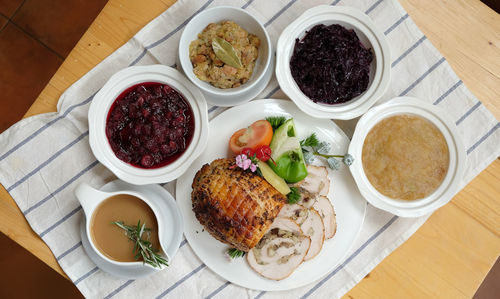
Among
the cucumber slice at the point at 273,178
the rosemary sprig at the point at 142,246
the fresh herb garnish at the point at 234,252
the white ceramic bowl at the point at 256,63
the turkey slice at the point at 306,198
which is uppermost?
the white ceramic bowl at the point at 256,63

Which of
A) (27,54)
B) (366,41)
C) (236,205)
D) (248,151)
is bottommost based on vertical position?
(27,54)

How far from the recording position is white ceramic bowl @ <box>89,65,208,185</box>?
2.32 m

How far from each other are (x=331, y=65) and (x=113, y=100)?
1285mm

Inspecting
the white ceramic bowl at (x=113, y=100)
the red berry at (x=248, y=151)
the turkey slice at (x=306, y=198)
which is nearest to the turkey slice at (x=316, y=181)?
the turkey slice at (x=306, y=198)

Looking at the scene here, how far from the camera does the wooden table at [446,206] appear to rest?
2523 mm

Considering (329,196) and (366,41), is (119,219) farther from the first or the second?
(366,41)

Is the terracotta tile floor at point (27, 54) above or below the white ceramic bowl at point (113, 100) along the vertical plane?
below

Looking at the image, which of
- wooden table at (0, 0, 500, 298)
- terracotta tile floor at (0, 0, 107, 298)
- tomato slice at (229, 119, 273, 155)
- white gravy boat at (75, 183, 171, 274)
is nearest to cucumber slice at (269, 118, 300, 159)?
tomato slice at (229, 119, 273, 155)

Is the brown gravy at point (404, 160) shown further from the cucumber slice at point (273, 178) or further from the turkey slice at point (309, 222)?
the cucumber slice at point (273, 178)

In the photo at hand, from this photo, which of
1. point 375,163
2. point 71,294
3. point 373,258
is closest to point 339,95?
point 375,163

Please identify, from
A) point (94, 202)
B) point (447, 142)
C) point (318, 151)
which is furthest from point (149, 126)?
point (447, 142)

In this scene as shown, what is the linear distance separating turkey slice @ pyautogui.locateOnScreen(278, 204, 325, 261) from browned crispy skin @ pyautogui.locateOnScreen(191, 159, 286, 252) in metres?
0.22

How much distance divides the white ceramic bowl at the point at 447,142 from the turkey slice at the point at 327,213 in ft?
0.72

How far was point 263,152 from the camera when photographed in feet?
7.59
